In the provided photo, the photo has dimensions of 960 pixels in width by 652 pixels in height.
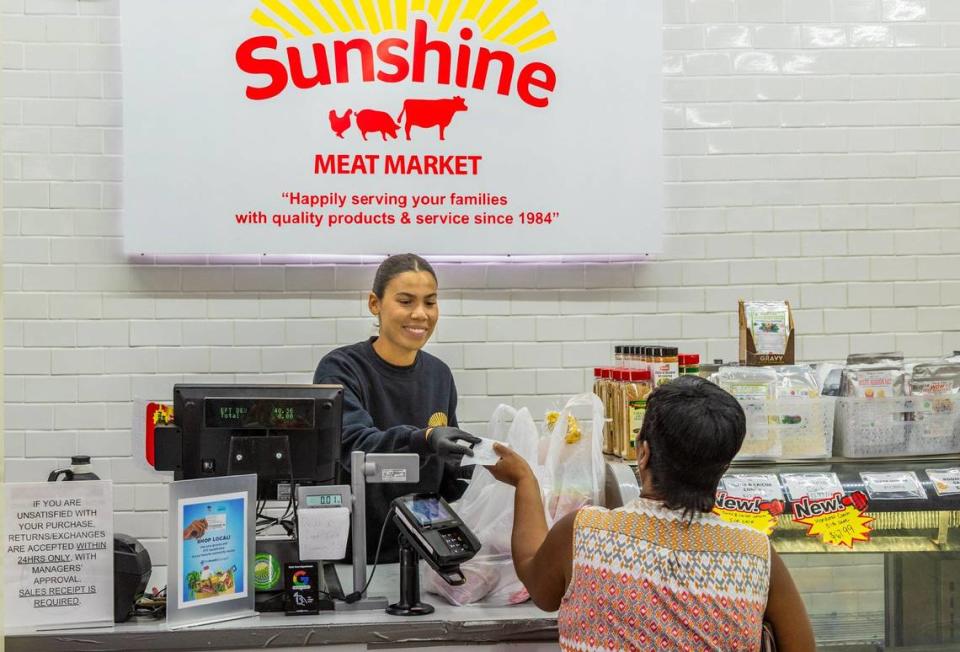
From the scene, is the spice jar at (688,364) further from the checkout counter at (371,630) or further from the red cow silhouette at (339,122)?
the red cow silhouette at (339,122)

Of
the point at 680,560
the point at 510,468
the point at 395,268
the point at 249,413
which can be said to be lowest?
the point at 680,560

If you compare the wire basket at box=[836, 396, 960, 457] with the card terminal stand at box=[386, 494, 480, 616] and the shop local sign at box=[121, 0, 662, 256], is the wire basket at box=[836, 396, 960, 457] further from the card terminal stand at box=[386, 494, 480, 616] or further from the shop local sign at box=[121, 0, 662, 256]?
the shop local sign at box=[121, 0, 662, 256]

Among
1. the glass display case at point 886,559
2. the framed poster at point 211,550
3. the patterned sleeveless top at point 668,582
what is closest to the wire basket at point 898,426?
the glass display case at point 886,559

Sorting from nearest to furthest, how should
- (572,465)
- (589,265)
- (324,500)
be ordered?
(324,500), (572,465), (589,265)

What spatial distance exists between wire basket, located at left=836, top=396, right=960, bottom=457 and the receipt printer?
43.9 inches

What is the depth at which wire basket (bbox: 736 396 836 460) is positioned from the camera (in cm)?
275

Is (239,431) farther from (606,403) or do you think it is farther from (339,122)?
(339,122)

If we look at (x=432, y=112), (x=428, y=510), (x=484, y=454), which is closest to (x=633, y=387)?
(x=484, y=454)

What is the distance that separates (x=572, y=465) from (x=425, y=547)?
444 mm

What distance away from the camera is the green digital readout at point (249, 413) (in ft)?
8.54

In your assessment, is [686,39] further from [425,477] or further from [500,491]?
[500,491]

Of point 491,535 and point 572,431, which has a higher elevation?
point 572,431

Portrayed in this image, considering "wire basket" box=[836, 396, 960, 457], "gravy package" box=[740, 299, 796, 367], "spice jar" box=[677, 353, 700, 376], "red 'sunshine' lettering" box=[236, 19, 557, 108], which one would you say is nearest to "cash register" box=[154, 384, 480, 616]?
"spice jar" box=[677, 353, 700, 376]

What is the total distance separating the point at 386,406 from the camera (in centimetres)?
356
